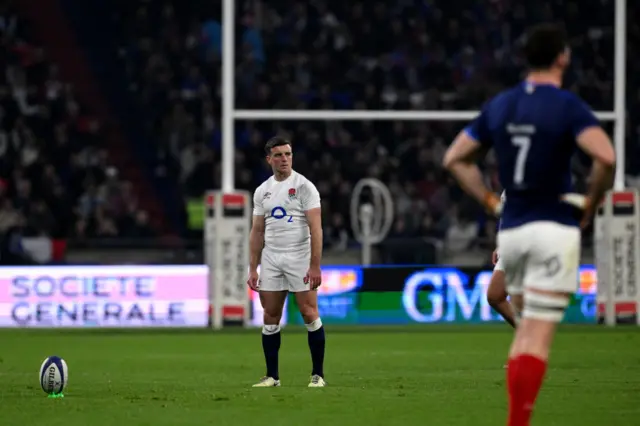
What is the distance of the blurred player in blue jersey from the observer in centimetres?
689

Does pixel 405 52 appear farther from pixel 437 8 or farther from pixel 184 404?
pixel 184 404

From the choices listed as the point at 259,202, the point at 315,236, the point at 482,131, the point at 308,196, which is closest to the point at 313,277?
the point at 315,236

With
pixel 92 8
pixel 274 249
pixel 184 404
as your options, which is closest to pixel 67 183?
pixel 92 8

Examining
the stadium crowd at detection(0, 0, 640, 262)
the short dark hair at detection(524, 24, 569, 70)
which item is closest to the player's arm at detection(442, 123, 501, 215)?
the short dark hair at detection(524, 24, 569, 70)

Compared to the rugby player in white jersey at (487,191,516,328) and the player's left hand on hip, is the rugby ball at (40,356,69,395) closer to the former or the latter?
the player's left hand on hip

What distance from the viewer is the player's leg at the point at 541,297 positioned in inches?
269

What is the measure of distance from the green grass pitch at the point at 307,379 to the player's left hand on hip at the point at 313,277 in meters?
0.86

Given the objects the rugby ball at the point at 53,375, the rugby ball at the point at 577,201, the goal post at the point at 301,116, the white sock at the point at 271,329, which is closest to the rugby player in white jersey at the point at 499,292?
the white sock at the point at 271,329

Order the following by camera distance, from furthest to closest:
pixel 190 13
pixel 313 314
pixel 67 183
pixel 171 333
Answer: pixel 190 13 → pixel 67 183 → pixel 171 333 → pixel 313 314

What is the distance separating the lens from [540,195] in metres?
7.07

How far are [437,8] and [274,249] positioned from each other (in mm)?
15955

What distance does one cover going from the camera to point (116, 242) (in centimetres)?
2161

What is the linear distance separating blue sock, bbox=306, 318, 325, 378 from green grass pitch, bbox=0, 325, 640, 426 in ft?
0.66

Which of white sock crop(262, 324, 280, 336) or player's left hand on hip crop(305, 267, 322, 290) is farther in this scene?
white sock crop(262, 324, 280, 336)
